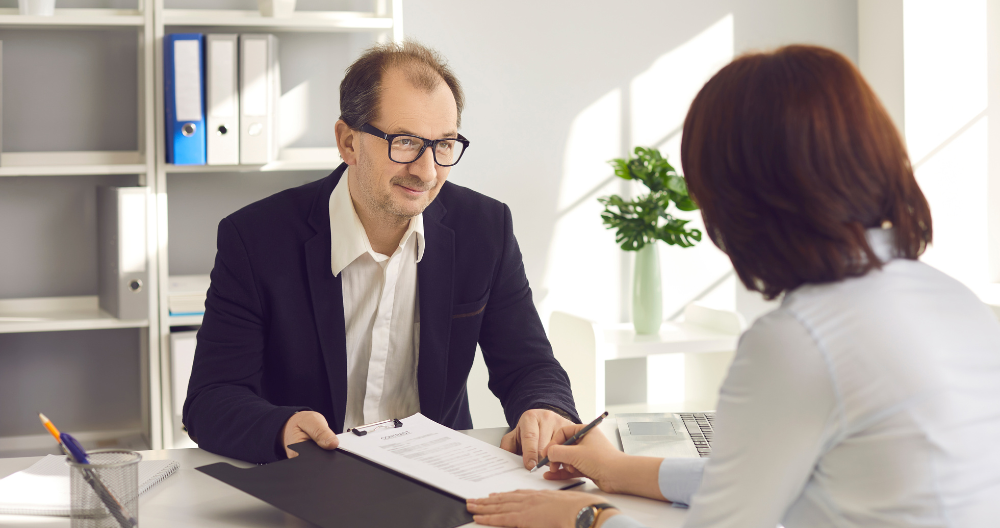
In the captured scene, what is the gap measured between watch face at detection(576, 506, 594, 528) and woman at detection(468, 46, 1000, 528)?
167mm

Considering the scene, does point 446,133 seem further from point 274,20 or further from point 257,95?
point 274,20

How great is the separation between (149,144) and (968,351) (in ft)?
7.23

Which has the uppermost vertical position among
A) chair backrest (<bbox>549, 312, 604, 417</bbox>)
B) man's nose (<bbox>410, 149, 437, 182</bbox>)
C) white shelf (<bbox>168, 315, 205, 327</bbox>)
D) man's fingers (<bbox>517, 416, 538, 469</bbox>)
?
man's nose (<bbox>410, 149, 437, 182</bbox>)

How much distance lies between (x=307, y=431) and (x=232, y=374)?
0.30m

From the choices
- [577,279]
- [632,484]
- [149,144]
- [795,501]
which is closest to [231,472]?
[632,484]

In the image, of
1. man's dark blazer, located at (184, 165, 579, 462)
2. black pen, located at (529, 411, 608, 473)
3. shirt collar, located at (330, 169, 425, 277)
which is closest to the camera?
black pen, located at (529, 411, 608, 473)

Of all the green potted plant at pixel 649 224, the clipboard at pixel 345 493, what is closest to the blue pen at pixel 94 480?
the clipboard at pixel 345 493

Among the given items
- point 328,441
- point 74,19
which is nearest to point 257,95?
point 74,19

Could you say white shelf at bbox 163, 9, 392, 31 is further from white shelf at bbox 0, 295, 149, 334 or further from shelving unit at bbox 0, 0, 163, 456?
white shelf at bbox 0, 295, 149, 334

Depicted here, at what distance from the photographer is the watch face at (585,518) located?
0.90m

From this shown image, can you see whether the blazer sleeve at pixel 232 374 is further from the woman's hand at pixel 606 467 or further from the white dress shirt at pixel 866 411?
the white dress shirt at pixel 866 411

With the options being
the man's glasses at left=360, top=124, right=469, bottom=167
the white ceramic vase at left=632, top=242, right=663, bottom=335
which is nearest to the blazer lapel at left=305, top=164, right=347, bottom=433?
the man's glasses at left=360, top=124, right=469, bottom=167

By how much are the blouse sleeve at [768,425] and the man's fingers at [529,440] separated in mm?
414

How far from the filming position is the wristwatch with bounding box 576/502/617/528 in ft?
2.94
